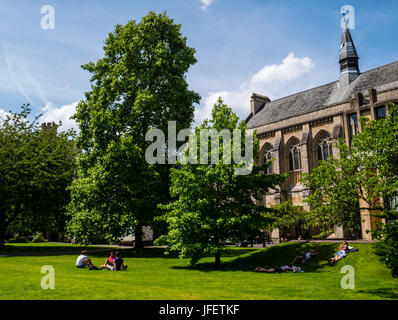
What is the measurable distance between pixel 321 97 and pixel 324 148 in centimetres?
939

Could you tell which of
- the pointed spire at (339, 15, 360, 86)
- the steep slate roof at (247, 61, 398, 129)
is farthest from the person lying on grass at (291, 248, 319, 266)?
the pointed spire at (339, 15, 360, 86)

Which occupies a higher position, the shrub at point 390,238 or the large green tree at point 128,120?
the large green tree at point 128,120

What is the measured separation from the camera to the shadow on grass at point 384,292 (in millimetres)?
11523

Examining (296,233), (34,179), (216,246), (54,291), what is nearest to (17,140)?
(34,179)

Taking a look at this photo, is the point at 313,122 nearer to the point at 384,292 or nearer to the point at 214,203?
the point at 214,203

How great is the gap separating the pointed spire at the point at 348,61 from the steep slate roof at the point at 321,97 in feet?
3.27

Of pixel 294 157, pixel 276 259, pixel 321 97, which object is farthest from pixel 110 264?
pixel 321 97

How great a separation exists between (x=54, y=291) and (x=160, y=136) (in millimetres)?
19449

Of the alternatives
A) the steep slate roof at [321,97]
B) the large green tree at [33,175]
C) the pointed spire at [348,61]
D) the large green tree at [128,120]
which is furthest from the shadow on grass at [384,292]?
the pointed spire at [348,61]

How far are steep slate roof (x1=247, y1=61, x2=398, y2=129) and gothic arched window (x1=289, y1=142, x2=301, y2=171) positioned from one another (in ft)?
14.9

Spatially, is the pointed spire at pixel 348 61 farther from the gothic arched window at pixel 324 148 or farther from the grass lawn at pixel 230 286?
the grass lawn at pixel 230 286

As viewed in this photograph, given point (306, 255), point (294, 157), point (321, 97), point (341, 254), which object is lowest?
point (306, 255)

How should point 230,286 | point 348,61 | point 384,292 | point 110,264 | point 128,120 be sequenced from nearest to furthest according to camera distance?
1. point 384,292
2. point 230,286
3. point 110,264
4. point 128,120
5. point 348,61

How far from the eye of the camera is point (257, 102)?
63219 millimetres
